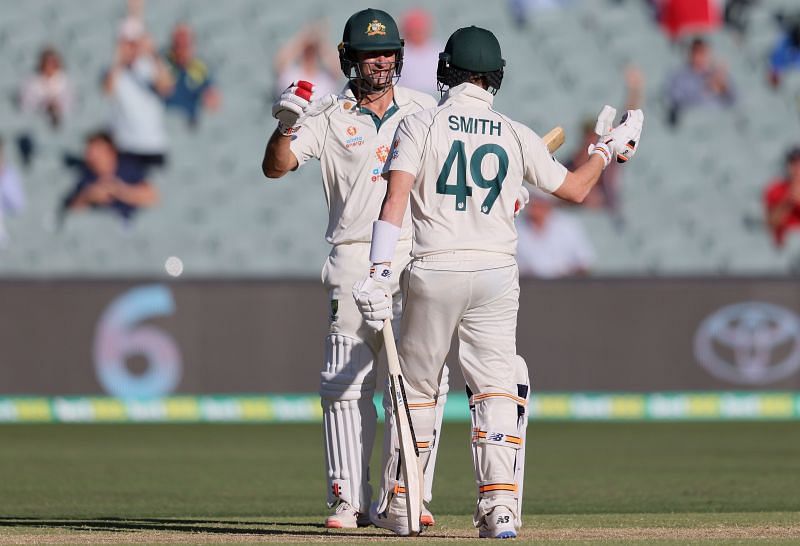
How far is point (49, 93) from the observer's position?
15.7m

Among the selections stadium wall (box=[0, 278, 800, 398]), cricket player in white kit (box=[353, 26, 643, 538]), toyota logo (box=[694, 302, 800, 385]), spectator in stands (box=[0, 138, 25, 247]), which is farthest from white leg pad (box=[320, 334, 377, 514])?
spectator in stands (box=[0, 138, 25, 247])

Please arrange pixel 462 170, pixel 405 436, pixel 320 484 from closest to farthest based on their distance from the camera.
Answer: pixel 462 170 < pixel 405 436 < pixel 320 484

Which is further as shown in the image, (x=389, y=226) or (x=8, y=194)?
(x=8, y=194)

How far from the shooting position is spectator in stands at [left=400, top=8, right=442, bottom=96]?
49.5ft

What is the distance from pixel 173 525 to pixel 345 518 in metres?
0.77

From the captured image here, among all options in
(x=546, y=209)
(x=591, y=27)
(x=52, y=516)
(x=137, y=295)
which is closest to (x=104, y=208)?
(x=137, y=295)

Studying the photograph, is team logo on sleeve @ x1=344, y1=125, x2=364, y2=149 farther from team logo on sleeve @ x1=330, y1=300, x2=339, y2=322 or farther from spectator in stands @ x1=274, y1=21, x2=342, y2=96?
spectator in stands @ x1=274, y1=21, x2=342, y2=96

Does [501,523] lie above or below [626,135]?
below

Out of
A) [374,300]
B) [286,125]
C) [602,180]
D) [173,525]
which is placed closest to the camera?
[374,300]

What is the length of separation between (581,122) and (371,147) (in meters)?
10.1

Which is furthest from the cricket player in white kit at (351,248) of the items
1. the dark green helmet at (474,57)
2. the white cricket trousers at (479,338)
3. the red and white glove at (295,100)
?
the white cricket trousers at (479,338)

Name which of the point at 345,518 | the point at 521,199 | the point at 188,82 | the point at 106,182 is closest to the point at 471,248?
the point at 521,199

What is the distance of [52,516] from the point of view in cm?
705

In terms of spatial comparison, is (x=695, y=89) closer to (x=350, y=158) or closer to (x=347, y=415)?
Answer: (x=350, y=158)
